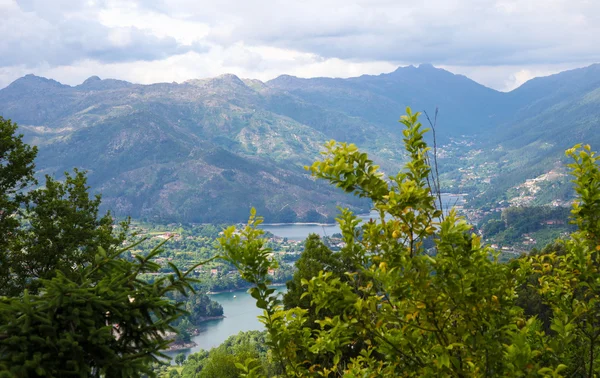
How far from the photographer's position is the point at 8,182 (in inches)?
486

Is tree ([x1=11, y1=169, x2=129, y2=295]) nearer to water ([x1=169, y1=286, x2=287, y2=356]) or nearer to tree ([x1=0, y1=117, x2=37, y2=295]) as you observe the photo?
tree ([x1=0, y1=117, x2=37, y2=295])

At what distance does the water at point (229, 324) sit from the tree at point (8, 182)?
4382 centimetres

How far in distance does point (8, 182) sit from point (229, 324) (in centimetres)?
6039

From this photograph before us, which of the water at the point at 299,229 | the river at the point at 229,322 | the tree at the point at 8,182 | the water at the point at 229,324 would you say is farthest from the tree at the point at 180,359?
the water at the point at 299,229

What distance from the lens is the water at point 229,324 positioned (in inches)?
2479

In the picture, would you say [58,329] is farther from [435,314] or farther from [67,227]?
[67,227]

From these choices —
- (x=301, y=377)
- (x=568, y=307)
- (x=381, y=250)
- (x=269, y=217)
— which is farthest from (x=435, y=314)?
(x=269, y=217)

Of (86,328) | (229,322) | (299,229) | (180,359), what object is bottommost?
(229,322)

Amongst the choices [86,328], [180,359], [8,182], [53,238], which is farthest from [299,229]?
[86,328]

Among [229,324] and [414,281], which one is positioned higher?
[414,281]

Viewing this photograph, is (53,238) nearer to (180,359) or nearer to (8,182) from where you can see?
(8,182)

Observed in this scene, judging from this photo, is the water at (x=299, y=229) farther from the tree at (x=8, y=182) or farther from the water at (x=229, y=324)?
the tree at (x=8, y=182)

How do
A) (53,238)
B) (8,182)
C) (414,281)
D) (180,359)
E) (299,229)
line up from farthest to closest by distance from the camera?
(299,229) → (180,359) → (53,238) → (8,182) → (414,281)

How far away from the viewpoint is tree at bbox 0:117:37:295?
11.8 m
